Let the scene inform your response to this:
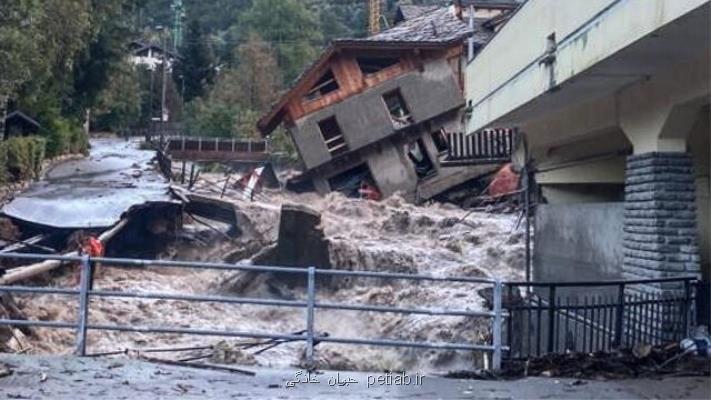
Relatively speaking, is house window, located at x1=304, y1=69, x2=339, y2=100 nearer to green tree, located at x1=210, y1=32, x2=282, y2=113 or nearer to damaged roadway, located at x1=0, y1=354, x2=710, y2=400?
green tree, located at x1=210, y1=32, x2=282, y2=113

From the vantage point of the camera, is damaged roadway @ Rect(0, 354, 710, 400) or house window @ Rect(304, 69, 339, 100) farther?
house window @ Rect(304, 69, 339, 100)

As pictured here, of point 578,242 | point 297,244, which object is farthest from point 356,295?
point 578,242

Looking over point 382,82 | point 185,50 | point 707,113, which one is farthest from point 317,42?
point 707,113

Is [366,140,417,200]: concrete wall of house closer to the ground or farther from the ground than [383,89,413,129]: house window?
closer to the ground

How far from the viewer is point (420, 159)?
1422 inches

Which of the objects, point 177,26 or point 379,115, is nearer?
point 379,115

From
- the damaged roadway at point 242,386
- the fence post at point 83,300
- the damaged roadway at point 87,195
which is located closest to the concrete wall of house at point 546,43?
the damaged roadway at point 242,386

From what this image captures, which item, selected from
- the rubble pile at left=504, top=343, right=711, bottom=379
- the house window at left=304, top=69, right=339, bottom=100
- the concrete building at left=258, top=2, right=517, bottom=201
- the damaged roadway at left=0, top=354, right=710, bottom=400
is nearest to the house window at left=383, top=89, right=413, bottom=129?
the concrete building at left=258, top=2, right=517, bottom=201

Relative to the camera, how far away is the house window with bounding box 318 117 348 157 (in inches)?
1375

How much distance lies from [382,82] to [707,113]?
981 inches

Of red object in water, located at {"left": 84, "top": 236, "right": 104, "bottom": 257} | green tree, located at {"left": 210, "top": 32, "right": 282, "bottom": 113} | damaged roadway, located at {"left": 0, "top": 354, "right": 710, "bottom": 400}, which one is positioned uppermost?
green tree, located at {"left": 210, "top": 32, "right": 282, "bottom": 113}

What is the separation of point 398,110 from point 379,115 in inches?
146

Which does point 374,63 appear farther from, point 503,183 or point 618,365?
point 618,365

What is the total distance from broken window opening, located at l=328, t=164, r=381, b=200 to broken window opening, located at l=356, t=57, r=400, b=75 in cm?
397
